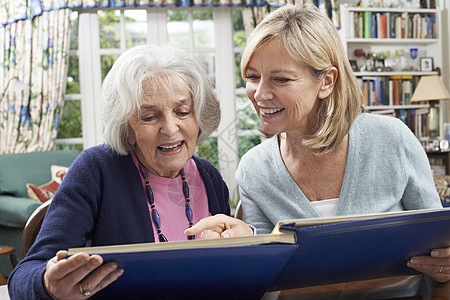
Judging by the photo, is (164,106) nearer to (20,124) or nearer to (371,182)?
(371,182)

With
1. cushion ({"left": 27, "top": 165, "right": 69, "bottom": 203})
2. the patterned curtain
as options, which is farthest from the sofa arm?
the patterned curtain

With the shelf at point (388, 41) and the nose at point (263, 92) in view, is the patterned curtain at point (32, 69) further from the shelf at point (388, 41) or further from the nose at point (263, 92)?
the nose at point (263, 92)

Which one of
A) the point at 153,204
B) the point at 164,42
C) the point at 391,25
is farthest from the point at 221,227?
the point at 391,25

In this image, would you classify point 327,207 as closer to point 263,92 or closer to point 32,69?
point 263,92

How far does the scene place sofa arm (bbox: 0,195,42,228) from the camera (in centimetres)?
374

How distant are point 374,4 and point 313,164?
471 centimetres

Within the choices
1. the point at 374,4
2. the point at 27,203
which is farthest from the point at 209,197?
the point at 374,4

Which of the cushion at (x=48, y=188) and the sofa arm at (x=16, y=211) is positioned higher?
the cushion at (x=48, y=188)

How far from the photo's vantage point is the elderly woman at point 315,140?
1.32 m

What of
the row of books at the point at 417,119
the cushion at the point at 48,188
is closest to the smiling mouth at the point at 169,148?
the cushion at the point at 48,188

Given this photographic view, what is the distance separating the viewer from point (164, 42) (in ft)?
17.9

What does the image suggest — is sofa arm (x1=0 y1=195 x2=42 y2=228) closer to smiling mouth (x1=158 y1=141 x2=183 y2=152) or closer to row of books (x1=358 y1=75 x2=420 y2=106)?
smiling mouth (x1=158 y1=141 x2=183 y2=152)

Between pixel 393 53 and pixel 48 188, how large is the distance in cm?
397

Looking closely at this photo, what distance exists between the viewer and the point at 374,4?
18.5 ft
